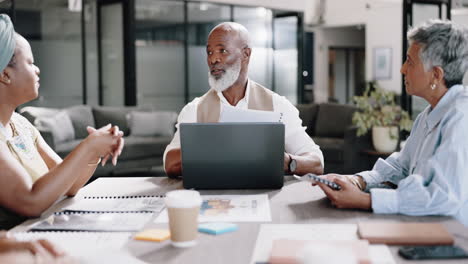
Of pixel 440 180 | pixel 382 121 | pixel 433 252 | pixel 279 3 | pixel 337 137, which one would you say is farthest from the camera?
pixel 279 3

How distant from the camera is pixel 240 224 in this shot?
1480 millimetres

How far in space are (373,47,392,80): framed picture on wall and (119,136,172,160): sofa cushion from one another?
763cm

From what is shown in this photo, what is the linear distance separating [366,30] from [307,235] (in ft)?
42.0

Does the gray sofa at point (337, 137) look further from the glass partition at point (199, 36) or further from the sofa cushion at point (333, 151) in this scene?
the glass partition at point (199, 36)

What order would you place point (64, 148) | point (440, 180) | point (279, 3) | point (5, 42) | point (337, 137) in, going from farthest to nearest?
1. point (279, 3)
2. point (337, 137)
3. point (64, 148)
4. point (5, 42)
5. point (440, 180)

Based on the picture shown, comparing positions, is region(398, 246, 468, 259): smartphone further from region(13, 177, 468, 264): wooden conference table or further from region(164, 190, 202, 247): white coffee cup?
region(164, 190, 202, 247): white coffee cup

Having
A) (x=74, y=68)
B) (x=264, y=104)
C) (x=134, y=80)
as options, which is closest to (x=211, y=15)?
(x=134, y=80)

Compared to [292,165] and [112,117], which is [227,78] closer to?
[292,165]

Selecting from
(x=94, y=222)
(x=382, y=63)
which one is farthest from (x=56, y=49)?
(x=382, y=63)

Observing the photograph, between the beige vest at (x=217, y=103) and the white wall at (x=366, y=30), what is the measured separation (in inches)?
410

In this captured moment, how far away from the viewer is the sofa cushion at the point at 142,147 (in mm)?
6609

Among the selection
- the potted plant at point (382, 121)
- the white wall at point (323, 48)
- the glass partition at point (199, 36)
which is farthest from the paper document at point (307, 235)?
the white wall at point (323, 48)

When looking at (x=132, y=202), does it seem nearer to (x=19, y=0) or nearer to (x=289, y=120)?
(x=289, y=120)

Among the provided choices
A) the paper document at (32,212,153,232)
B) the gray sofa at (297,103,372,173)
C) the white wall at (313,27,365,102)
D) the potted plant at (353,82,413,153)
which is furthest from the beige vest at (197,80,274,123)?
the white wall at (313,27,365,102)
